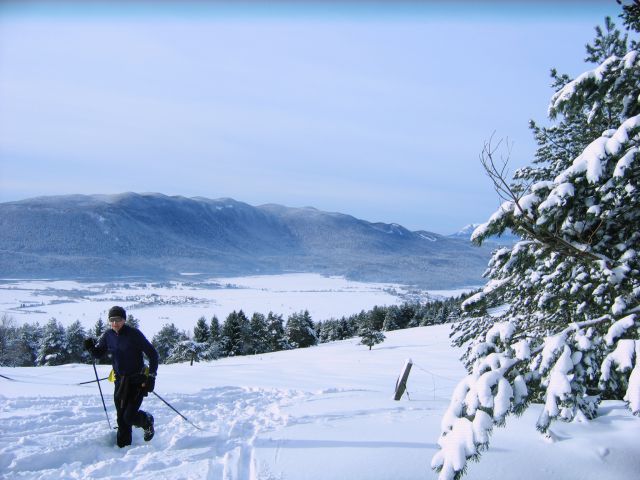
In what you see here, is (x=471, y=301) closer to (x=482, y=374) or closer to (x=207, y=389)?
(x=482, y=374)

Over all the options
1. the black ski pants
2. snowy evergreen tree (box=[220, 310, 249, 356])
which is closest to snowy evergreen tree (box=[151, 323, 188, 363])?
snowy evergreen tree (box=[220, 310, 249, 356])

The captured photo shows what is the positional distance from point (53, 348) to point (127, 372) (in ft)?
164

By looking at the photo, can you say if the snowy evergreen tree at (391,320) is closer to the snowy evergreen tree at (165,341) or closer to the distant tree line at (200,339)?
the distant tree line at (200,339)

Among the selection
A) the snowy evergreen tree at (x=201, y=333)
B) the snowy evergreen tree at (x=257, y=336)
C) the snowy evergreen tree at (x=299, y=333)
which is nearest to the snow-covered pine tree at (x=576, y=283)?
the snowy evergreen tree at (x=201, y=333)

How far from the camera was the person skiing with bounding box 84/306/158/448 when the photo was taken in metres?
5.73

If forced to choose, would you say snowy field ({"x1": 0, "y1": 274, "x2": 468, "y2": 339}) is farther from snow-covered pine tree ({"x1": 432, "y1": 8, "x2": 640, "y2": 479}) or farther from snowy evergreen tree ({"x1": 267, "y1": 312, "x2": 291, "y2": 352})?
snow-covered pine tree ({"x1": 432, "y1": 8, "x2": 640, "y2": 479})

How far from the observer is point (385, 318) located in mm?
70250

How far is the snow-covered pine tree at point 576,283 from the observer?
3.39m

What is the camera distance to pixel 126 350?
585 centimetres

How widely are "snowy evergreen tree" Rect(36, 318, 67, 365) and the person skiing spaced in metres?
48.4

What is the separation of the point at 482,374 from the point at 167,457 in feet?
13.0

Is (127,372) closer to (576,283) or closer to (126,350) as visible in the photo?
(126,350)

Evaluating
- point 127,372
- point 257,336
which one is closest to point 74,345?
point 257,336

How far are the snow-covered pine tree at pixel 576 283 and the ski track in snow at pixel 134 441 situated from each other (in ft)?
8.61
